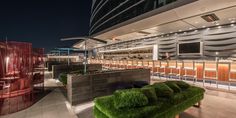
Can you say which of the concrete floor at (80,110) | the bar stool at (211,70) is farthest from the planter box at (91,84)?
the bar stool at (211,70)

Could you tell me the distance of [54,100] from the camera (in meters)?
4.74

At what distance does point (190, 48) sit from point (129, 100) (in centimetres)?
1121

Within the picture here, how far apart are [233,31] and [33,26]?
168 feet

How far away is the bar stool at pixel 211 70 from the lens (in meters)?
6.22

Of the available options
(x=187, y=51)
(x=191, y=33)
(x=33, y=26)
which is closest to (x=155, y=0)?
(x=191, y=33)

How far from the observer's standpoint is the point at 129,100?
2.22m

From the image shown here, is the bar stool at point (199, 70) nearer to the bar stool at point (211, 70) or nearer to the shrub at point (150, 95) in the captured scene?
the bar stool at point (211, 70)

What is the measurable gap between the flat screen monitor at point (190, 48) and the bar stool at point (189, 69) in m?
4.45

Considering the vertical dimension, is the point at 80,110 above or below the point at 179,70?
below

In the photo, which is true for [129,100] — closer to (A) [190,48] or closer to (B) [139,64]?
(B) [139,64]

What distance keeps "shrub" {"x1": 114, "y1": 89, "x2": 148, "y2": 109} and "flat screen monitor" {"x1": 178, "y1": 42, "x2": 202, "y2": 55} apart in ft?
34.7

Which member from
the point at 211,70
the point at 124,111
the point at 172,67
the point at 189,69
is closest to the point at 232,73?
the point at 211,70

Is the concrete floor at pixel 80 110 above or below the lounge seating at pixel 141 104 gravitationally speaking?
below

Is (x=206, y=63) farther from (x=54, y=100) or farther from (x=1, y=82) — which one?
(x=1, y=82)
